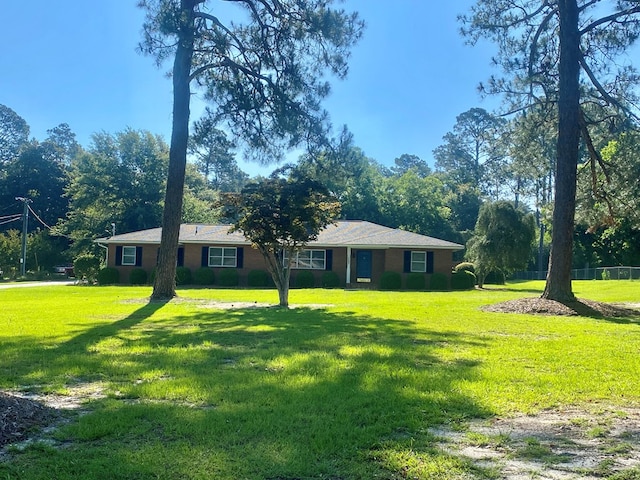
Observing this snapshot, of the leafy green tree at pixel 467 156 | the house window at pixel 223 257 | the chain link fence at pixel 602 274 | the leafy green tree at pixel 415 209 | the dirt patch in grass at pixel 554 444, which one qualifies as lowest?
the dirt patch in grass at pixel 554 444

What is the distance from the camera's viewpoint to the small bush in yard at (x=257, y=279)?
27031mm

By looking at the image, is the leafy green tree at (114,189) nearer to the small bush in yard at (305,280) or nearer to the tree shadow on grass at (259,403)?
the small bush in yard at (305,280)

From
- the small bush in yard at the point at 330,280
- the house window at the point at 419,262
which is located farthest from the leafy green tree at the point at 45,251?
the house window at the point at 419,262

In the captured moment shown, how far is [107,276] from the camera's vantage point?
2820 cm

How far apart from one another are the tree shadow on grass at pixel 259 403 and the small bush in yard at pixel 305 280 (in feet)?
59.6

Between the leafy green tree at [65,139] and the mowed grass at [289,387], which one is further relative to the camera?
the leafy green tree at [65,139]

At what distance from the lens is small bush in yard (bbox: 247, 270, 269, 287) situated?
1064 inches

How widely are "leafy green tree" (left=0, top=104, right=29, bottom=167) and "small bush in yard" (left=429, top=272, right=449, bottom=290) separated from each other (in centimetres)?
5841

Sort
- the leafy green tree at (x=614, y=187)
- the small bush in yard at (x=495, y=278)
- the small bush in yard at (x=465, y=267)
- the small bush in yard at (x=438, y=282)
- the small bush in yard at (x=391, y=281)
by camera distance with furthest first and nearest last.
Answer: the small bush in yard at (x=495, y=278) → the small bush in yard at (x=465, y=267) → the small bush in yard at (x=438, y=282) → the small bush in yard at (x=391, y=281) → the leafy green tree at (x=614, y=187)

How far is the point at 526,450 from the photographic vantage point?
3.46 meters

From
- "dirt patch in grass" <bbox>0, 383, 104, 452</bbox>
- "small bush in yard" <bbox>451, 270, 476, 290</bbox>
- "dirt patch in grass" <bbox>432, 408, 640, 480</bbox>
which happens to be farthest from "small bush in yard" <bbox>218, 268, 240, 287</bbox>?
"dirt patch in grass" <bbox>432, 408, 640, 480</bbox>

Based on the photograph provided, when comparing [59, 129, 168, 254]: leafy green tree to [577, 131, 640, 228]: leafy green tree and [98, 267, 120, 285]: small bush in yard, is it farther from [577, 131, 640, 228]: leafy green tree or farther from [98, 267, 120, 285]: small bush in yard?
[577, 131, 640, 228]: leafy green tree

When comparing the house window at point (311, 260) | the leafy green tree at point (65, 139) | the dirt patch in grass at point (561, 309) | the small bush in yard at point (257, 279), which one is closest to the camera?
the dirt patch in grass at point (561, 309)

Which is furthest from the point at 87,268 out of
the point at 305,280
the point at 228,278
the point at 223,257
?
the point at 305,280
